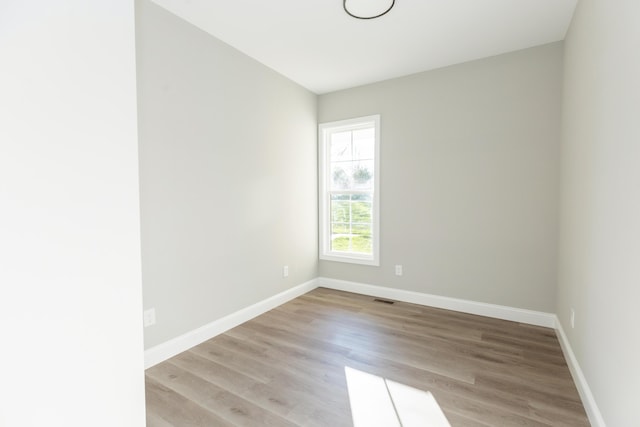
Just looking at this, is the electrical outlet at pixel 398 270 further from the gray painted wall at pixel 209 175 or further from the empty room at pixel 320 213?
the gray painted wall at pixel 209 175

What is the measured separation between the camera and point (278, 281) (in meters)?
3.60

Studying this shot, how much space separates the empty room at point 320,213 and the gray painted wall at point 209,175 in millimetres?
20

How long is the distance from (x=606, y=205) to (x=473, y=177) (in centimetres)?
171

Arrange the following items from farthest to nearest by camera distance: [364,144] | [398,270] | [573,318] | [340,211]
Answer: [340,211] < [364,144] < [398,270] < [573,318]

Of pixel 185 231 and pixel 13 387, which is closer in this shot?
pixel 13 387

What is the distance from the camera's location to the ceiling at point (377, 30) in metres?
2.33

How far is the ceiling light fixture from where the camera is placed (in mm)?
2257

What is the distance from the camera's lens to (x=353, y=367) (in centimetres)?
225

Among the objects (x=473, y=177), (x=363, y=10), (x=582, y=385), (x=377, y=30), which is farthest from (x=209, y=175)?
(x=582, y=385)

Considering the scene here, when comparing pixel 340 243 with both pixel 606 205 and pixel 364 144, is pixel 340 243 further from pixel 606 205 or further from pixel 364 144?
pixel 606 205

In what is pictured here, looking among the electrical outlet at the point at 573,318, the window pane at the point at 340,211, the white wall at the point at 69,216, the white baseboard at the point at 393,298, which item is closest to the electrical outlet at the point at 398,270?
the white baseboard at the point at 393,298

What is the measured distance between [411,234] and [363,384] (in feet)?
6.54

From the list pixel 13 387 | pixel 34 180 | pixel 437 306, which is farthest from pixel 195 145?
pixel 437 306

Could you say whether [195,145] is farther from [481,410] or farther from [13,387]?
[481,410]
